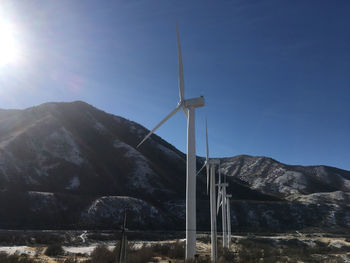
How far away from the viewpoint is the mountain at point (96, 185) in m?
63.1

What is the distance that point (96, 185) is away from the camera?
272 feet

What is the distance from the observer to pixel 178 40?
22250mm

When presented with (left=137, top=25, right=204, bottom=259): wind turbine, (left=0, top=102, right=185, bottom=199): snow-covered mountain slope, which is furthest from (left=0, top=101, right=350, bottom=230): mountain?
(left=137, top=25, right=204, bottom=259): wind turbine

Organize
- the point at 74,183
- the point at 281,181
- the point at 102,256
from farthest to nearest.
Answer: the point at 281,181 → the point at 74,183 → the point at 102,256

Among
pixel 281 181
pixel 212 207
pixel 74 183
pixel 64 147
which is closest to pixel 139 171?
pixel 74 183

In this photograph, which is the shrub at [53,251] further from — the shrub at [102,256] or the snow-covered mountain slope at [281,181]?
the snow-covered mountain slope at [281,181]

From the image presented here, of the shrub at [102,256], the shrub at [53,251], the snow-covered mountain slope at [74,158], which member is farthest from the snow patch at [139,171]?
the shrub at [102,256]

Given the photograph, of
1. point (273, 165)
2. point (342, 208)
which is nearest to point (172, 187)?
point (342, 208)

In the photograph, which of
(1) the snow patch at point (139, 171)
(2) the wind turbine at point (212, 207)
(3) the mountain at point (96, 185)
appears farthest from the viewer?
(1) the snow patch at point (139, 171)

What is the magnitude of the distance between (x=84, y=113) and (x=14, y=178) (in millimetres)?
60482

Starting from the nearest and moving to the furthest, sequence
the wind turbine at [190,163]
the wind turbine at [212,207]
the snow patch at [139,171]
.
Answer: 1. the wind turbine at [190,163]
2. the wind turbine at [212,207]
3. the snow patch at [139,171]

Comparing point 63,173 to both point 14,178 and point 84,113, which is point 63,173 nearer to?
point 14,178

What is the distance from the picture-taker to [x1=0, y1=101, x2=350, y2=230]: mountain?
63094mm

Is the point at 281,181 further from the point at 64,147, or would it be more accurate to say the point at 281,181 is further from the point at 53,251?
the point at 53,251
